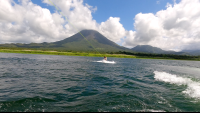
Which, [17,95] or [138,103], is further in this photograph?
[17,95]

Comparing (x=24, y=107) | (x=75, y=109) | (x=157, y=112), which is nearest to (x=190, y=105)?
(x=157, y=112)

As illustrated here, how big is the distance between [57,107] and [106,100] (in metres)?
3.67

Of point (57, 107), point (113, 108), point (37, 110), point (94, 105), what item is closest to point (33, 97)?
point (37, 110)

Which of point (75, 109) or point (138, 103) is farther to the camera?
point (138, 103)

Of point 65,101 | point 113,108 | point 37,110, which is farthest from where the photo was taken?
point 65,101

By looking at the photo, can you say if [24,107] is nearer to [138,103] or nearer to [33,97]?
[33,97]

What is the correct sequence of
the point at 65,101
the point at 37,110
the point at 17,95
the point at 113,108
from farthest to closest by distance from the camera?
the point at 17,95 < the point at 65,101 < the point at 113,108 < the point at 37,110

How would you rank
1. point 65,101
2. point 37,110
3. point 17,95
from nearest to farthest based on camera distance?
point 37,110
point 65,101
point 17,95

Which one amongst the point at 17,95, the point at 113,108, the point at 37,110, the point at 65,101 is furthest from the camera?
the point at 17,95

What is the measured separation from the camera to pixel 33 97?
8664 millimetres

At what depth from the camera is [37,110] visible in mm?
6832

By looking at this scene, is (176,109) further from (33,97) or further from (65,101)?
(33,97)

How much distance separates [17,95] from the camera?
29.3 ft

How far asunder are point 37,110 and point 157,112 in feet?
25.4
